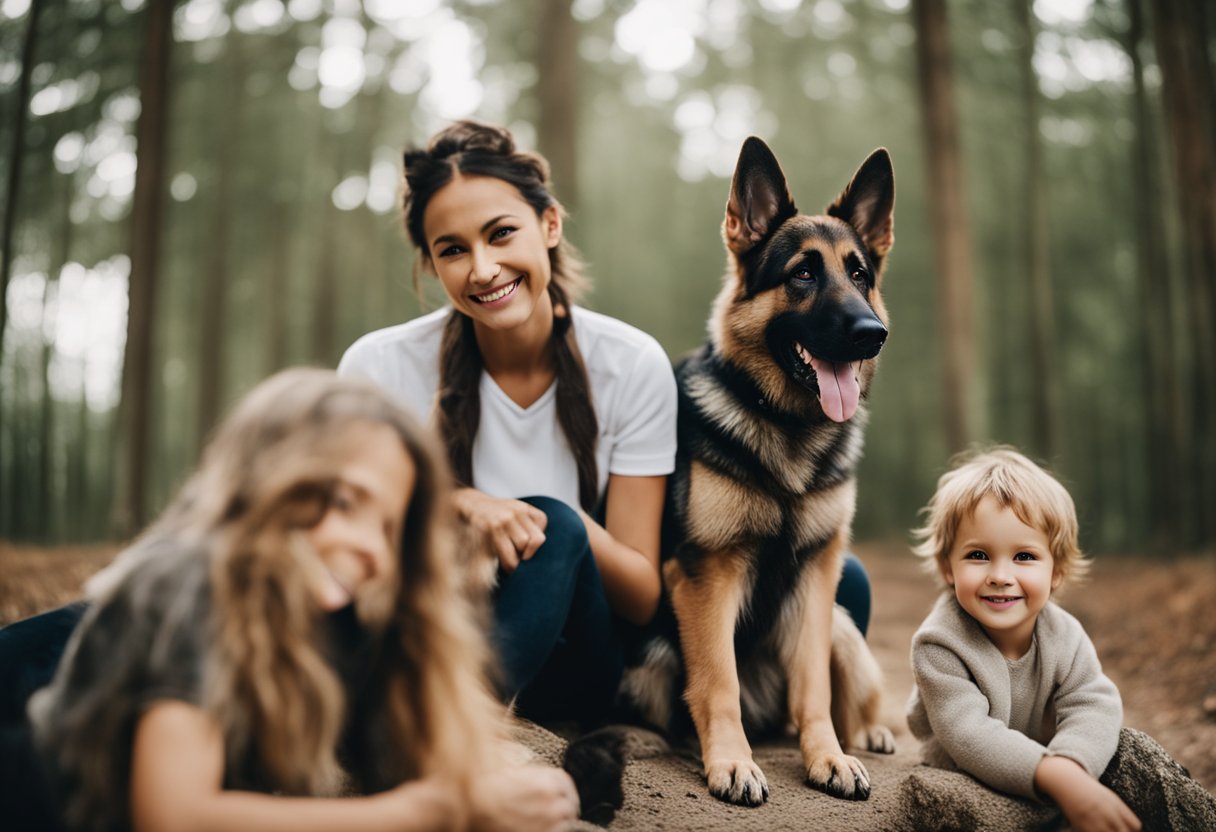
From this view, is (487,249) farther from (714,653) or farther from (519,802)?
(519,802)

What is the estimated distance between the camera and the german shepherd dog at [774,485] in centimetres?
317

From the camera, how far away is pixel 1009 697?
270cm

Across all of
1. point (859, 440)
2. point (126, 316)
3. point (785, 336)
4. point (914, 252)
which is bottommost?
point (859, 440)

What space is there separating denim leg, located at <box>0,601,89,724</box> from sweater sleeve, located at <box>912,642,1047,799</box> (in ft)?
7.82

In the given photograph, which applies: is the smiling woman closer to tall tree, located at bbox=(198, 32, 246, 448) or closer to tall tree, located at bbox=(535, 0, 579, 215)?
tall tree, located at bbox=(535, 0, 579, 215)

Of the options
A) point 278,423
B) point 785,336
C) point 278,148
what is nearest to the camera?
point 278,423

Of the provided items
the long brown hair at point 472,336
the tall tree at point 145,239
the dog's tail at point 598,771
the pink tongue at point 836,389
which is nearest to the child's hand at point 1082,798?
the dog's tail at point 598,771

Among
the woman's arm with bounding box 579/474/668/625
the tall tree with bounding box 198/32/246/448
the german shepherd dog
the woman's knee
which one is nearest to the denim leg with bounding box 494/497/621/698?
the woman's knee

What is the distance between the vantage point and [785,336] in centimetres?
335

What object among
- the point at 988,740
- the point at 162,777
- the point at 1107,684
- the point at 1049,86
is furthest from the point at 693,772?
the point at 1049,86

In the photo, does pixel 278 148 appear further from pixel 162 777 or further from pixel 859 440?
pixel 162 777

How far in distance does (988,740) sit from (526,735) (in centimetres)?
139

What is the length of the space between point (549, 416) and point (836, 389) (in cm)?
107

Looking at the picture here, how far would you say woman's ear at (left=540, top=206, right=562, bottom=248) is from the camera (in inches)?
132
